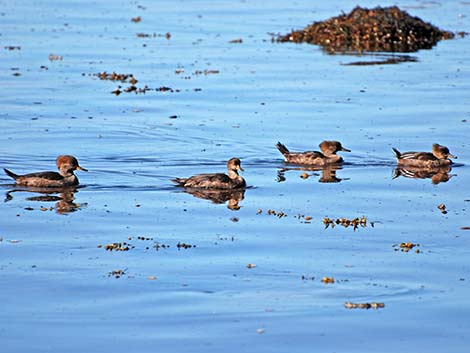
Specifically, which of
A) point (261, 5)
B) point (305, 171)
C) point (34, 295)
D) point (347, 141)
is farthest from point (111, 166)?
point (261, 5)

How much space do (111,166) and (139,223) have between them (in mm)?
4544

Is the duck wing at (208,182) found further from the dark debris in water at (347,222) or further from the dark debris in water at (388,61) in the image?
the dark debris in water at (388,61)

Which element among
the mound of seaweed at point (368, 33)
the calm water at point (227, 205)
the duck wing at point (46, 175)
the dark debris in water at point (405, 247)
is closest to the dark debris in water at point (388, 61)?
the calm water at point (227, 205)

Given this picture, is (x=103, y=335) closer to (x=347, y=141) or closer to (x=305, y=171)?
(x=305, y=171)

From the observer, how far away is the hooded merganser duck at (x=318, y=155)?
22.1 metres

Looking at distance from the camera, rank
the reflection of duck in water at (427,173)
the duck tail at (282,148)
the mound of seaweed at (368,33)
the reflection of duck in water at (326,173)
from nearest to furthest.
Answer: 1. the reflection of duck in water at (326,173)
2. the reflection of duck in water at (427,173)
3. the duck tail at (282,148)
4. the mound of seaweed at (368,33)

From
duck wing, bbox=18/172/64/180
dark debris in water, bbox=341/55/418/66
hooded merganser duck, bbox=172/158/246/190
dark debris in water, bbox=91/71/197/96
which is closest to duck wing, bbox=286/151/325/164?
hooded merganser duck, bbox=172/158/246/190

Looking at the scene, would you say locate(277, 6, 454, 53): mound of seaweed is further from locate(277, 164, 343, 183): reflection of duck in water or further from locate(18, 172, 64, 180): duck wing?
locate(18, 172, 64, 180): duck wing

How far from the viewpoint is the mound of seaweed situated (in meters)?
37.8

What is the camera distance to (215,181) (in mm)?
20172

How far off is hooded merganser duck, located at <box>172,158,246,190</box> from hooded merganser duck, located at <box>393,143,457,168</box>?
3.19m

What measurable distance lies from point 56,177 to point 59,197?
77cm

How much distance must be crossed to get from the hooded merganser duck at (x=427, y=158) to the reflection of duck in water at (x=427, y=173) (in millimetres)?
93

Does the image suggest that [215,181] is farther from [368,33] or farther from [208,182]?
[368,33]
